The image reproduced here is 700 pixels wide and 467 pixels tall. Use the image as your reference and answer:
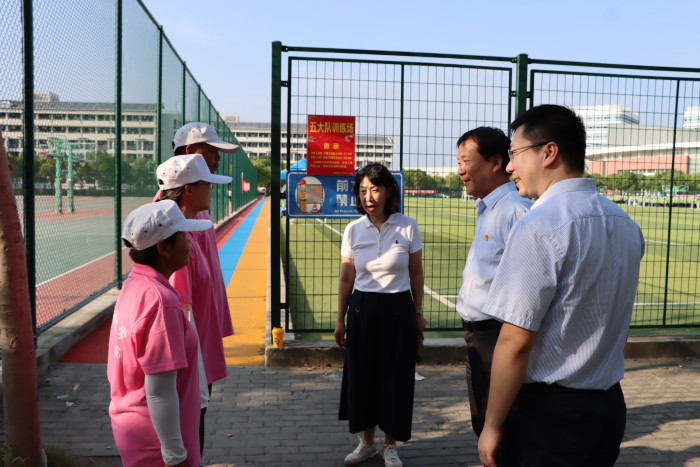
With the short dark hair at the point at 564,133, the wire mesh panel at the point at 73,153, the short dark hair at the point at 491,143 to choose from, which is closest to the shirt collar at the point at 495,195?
the short dark hair at the point at 491,143

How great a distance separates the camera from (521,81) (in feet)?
20.7

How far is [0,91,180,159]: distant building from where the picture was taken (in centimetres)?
511

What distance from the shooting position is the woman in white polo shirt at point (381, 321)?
388cm

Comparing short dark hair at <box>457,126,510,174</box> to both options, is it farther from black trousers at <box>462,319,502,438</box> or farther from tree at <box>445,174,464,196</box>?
tree at <box>445,174,464,196</box>

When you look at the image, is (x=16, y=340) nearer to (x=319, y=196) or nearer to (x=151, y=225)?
(x=151, y=225)

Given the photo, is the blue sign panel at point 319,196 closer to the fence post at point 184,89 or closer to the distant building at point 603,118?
the distant building at point 603,118

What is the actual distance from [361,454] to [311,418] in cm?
86

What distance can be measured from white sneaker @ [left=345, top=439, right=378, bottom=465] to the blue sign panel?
260 cm

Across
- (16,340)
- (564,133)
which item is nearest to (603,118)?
(564,133)

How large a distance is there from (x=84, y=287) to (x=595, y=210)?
7.17 m

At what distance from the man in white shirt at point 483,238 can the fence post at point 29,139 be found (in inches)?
153

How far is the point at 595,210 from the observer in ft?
6.40

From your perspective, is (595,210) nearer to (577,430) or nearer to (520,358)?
(520,358)

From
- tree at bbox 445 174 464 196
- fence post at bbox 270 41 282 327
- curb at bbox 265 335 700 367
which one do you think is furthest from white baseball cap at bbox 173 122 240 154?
tree at bbox 445 174 464 196
